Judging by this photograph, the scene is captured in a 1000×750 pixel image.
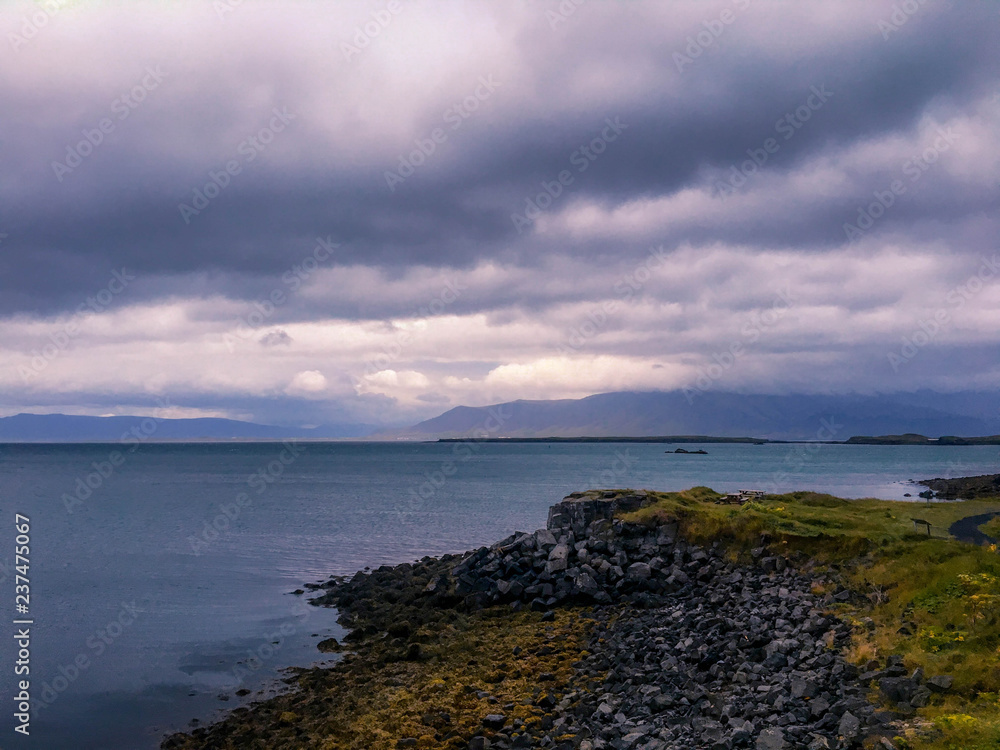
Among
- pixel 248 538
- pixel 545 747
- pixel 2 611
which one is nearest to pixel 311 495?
pixel 248 538

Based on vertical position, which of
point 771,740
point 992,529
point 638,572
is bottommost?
point 638,572

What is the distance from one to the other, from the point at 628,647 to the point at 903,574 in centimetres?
1007

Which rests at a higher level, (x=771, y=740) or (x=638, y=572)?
(x=771, y=740)

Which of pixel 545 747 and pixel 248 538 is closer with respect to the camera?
pixel 545 747

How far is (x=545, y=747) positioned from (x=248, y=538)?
54030mm

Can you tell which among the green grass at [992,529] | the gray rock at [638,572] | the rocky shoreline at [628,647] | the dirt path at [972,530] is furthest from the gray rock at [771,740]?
the green grass at [992,529]

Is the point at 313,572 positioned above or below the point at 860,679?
below

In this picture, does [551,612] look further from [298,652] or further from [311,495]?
[311,495]

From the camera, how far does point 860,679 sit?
16375 mm

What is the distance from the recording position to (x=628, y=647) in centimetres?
2478

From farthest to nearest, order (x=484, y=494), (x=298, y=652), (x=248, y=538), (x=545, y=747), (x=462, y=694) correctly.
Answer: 1. (x=484, y=494)
2. (x=248, y=538)
3. (x=298, y=652)
4. (x=462, y=694)
5. (x=545, y=747)
